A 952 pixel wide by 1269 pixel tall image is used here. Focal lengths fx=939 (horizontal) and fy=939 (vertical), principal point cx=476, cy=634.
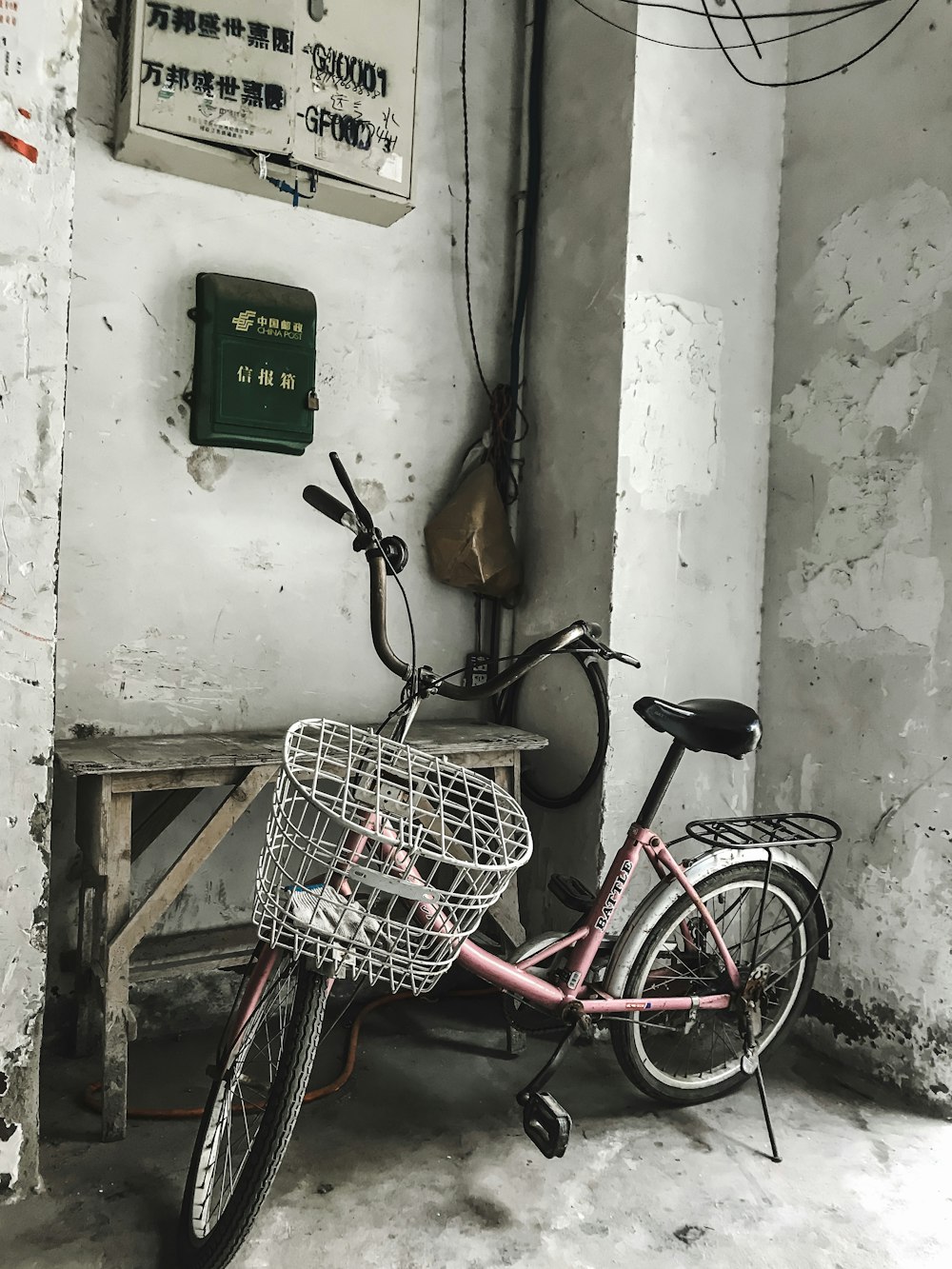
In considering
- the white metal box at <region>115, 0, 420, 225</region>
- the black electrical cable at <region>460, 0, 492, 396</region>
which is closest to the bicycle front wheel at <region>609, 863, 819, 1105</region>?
the black electrical cable at <region>460, 0, 492, 396</region>

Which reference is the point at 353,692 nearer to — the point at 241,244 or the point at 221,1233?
the point at 241,244

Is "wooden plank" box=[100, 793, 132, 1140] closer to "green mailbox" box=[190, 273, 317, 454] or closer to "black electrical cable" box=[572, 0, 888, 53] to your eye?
"green mailbox" box=[190, 273, 317, 454]

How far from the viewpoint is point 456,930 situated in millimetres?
1409

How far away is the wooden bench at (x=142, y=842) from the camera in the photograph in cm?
191

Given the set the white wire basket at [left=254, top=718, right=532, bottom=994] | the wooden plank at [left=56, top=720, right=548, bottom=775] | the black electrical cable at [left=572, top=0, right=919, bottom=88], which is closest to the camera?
the white wire basket at [left=254, top=718, right=532, bottom=994]

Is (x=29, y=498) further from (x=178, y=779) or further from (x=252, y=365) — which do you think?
(x=252, y=365)

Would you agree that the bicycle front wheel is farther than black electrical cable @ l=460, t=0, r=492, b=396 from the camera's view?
No

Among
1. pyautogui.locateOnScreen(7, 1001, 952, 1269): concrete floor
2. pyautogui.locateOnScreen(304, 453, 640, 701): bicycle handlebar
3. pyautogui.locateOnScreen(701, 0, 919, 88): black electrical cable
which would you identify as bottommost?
pyautogui.locateOnScreen(7, 1001, 952, 1269): concrete floor

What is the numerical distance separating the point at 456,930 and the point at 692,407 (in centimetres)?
168

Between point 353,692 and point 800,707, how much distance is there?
1.23 meters

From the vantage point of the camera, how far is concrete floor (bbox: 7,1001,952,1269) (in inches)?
65.1

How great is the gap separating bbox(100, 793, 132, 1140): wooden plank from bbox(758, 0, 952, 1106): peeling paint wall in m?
1.71

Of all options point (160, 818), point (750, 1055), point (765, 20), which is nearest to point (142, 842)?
point (160, 818)

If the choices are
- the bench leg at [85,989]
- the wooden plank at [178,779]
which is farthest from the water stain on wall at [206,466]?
the bench leg at [85,989]
